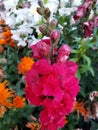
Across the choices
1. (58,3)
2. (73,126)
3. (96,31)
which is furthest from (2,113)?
(58,3)

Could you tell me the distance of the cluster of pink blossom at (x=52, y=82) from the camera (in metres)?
1.18

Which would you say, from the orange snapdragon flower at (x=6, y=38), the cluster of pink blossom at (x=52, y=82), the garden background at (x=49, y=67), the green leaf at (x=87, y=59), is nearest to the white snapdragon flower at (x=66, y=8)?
the garden background at (x=49, y=67)

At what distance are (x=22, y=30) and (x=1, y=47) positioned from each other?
139mm

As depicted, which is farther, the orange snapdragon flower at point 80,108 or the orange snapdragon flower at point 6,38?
the orange snapdragon flower at point 6,38

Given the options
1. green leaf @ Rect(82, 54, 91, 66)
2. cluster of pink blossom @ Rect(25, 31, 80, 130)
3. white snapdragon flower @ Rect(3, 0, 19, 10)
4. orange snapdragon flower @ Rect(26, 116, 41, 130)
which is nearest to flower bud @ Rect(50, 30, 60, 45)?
cluster of pink blossom @ Rect(25, 31, 80, 130)

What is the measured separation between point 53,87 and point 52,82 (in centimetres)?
2

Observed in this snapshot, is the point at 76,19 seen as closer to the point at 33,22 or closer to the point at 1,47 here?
the point at 33,22

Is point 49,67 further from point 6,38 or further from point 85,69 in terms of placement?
point 6,38

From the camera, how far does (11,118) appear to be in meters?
1.58

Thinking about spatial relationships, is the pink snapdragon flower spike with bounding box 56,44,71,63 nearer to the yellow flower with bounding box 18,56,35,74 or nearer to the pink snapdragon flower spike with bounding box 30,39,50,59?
the pink snapdragon flower spike with bounding box 30,39,50,59

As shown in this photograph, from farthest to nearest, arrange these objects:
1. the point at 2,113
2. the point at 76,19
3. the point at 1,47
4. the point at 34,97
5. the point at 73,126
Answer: the point at 1,47
the point at 76,19
the point at 73,126
the point at 2,113
the point at 34,97

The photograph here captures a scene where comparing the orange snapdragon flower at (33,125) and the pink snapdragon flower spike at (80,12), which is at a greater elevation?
the pink snapdragon flower spike at (80,12)

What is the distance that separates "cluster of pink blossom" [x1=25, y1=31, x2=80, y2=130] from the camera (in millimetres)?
1185

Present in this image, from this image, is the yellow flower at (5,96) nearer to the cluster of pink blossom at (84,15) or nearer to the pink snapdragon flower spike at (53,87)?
the pink snapdragon flower spike at (53,87)
